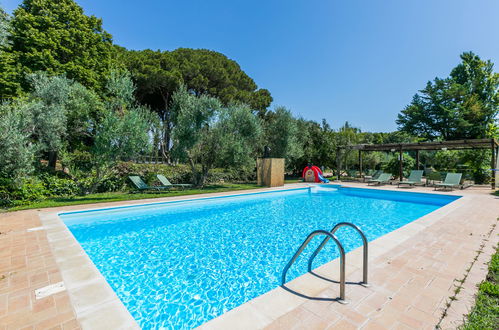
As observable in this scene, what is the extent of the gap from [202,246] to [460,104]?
119 feet

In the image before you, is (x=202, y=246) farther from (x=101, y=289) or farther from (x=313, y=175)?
(x=313, y=175)

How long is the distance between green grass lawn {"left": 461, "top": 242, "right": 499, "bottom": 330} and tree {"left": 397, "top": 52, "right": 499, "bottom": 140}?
32.8m

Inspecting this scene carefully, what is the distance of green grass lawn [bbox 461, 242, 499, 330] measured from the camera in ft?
7.05

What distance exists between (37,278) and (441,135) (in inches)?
1536

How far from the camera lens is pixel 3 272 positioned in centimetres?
339

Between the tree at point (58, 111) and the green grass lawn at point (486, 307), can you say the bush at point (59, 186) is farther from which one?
the green grass lawn at point (486, 307)

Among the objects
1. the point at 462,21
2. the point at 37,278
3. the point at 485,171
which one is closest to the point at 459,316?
the point at 37,278

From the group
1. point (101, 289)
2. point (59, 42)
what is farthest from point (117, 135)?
point (59, 42)

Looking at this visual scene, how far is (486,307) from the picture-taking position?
2.42 meters

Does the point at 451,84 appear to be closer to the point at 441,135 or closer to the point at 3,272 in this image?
the point at 441,135

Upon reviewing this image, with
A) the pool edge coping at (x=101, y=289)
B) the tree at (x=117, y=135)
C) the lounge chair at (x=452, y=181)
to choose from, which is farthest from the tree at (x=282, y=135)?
the pool edge coping at (x=101, y=289)

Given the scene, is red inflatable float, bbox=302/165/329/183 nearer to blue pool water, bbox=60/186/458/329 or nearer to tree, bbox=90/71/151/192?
blue pool water, bbox=60/186/458/329

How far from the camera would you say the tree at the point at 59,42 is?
44.7ft

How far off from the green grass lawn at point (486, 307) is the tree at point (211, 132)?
11807 mm
